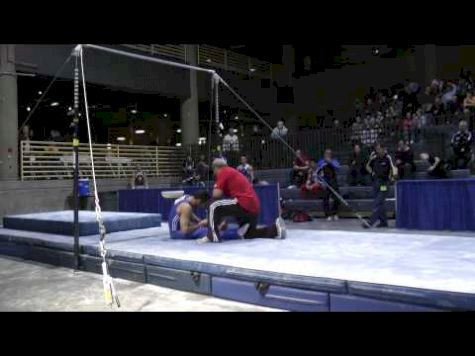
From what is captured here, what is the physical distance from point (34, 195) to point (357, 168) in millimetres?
9472

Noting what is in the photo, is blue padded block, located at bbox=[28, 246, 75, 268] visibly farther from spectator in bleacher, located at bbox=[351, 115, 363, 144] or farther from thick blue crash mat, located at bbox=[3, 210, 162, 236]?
spectator in bleacher, located at bbox=[351, 115, 363, 144]

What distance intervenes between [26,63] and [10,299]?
1108 cm

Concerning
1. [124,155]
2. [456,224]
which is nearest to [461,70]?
[456,224]

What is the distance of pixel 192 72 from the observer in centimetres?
1964

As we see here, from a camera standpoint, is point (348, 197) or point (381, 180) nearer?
point (381, 180)

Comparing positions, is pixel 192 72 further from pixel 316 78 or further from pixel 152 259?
pixel 152 259

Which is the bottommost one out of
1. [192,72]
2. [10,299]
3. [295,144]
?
[10,299]

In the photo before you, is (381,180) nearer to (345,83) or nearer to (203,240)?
(203,240)

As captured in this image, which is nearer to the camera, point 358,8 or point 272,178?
point 358,8

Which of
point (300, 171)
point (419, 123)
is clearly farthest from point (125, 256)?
point (419, 123)

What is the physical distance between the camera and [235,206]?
6133 millimetres

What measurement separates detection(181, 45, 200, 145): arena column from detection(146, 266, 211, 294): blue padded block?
14.5 metres

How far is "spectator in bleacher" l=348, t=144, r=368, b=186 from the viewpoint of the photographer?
40.1 ft

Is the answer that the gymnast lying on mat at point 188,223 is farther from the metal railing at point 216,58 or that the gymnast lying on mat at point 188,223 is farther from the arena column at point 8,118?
the metal railing at point 216,58
